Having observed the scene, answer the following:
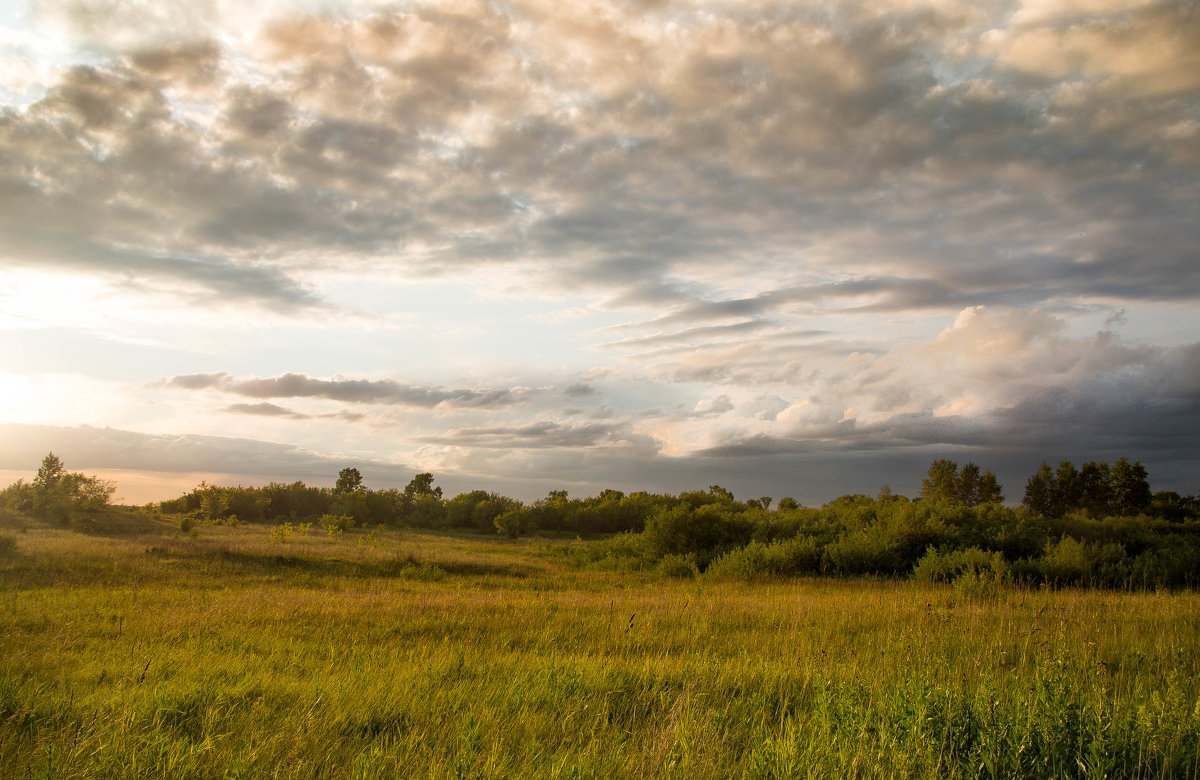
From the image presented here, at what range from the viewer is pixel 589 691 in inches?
269

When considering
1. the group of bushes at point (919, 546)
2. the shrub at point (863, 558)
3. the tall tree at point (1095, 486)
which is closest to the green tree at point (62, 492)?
the group of bushes at point (919, 546)

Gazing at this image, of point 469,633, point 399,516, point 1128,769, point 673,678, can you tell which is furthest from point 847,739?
point 399,516

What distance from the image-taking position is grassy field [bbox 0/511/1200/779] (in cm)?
473

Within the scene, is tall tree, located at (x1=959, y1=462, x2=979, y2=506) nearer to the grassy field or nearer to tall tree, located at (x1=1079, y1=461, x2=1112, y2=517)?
tall tree, located at (x1=1079, y1=461, x2=1112, y2=517)

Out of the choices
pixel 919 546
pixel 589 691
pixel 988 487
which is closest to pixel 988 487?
pixel 988 487

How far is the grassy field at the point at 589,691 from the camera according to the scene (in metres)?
4.73

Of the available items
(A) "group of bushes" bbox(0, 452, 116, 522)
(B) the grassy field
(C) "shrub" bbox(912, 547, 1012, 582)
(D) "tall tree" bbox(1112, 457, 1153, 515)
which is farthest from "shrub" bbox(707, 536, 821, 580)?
(D) "tall tree" bbox(1112, 457, 1153, 515)

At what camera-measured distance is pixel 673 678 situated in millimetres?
7473

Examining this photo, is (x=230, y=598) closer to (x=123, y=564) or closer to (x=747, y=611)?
(x=123, y=564)

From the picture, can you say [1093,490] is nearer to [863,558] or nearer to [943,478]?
[943,478]

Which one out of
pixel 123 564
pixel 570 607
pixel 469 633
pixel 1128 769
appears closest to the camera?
pixel 1128 769

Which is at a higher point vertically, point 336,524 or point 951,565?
point 951,565

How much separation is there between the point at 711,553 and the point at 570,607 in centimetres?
2149

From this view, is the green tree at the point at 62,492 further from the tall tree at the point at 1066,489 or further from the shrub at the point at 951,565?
the tall tree at the point at 1066,489
